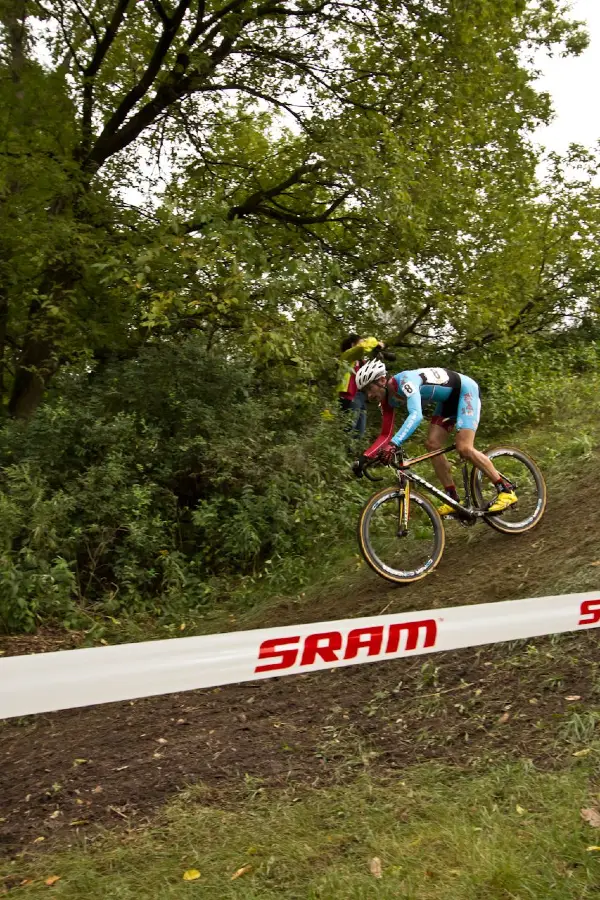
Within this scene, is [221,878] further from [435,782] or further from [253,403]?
[253,403]

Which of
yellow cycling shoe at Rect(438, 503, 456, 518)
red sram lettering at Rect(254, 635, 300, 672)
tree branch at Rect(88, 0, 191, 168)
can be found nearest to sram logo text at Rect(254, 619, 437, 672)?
red sram lettering at Rect(254, 635, 300, 672)

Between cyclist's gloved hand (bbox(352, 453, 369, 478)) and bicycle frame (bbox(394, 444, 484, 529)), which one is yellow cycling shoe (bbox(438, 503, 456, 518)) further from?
cyclist's gloved hand (bbox(352, 453, 369, 478))

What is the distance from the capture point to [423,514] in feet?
23.3

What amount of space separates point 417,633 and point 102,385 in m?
7.80

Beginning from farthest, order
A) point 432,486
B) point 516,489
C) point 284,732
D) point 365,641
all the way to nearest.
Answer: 1. point 516,489
2. point 432,486
3. point 284,732
4. point 365,641

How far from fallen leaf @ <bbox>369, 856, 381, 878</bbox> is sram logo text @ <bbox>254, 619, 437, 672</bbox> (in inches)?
30.3

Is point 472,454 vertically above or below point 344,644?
above

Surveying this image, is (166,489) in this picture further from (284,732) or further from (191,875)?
(191,875)

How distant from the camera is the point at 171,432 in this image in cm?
1013

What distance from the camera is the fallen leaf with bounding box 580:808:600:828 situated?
3.24m

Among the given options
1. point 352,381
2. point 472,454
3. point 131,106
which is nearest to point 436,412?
point 472,454

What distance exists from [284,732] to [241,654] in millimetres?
1843

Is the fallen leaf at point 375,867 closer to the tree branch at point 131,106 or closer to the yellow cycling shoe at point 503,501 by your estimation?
the yellow cycling shoe at point 503,501

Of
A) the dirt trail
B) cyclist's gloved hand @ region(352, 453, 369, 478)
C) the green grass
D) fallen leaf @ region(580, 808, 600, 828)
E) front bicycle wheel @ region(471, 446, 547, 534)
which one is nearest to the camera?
the green grass
